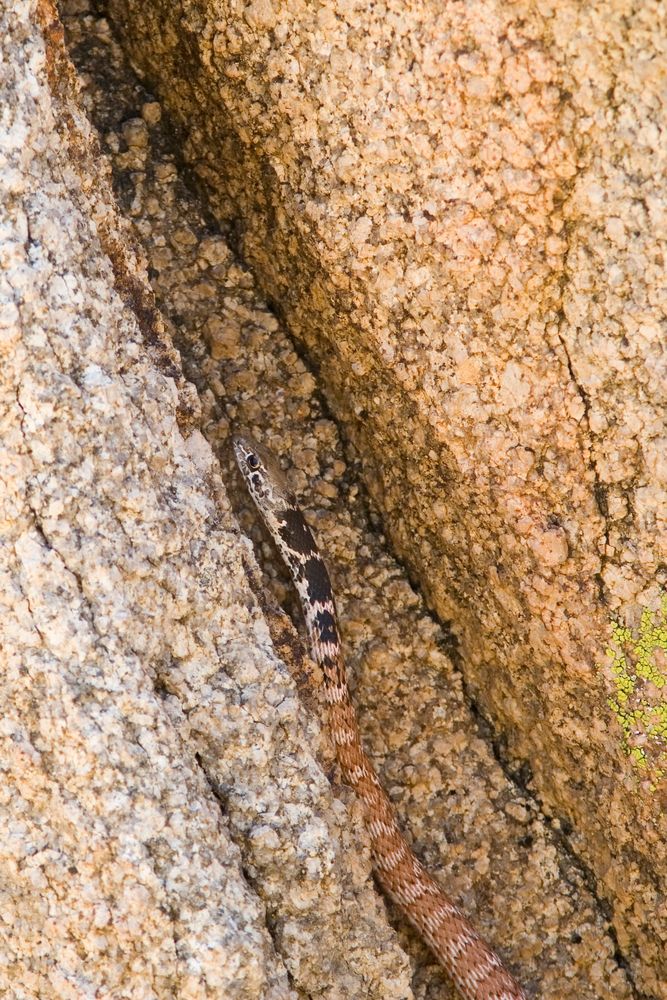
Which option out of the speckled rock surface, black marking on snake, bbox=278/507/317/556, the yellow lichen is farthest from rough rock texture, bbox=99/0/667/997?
the speckled rock surface

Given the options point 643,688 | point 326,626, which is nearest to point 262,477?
point 326,626

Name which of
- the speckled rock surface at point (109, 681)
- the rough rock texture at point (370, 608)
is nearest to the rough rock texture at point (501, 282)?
the rough rock texture at point (370, 608)

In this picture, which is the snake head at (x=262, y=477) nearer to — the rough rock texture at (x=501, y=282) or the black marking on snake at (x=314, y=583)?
Result: the black marking on snake at (x=314, y=583)

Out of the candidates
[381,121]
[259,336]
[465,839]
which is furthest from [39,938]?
[381,121]

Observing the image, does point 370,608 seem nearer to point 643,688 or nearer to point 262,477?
point 262,477

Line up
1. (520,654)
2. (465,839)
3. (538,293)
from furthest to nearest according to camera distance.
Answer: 1. (465,839)
2. (520,654)
3. (538,293)

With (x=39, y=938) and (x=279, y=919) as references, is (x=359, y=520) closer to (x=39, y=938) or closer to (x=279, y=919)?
(x=279, y=919)

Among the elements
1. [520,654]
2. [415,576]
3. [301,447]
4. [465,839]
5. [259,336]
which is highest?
[259,336]
